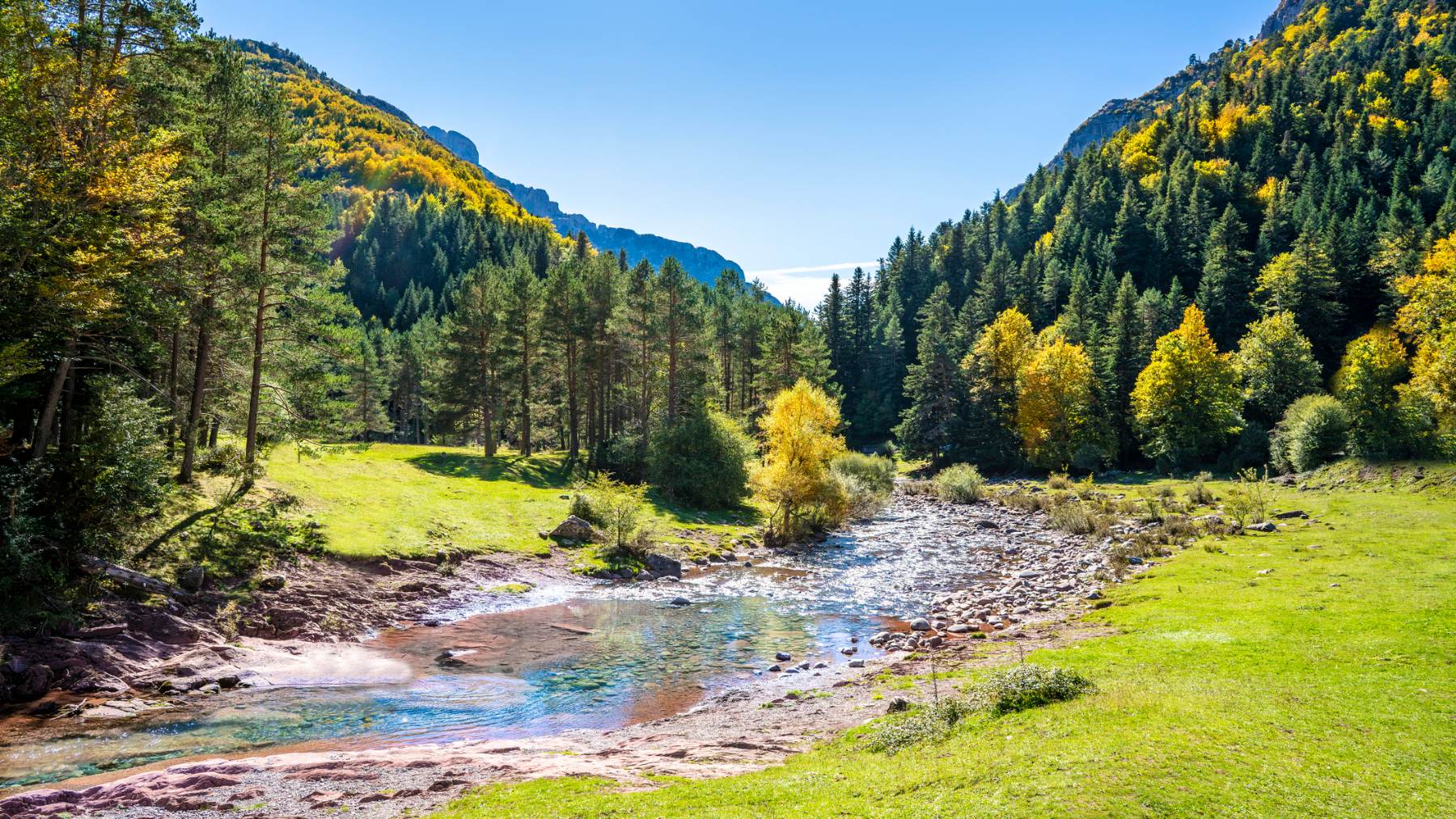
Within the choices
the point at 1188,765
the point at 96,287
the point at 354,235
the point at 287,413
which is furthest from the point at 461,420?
the point at 354,235

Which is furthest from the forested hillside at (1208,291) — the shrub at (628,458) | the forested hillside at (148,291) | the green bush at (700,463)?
the forested hillside at (148,291)

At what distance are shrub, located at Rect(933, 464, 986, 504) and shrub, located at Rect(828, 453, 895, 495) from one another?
7.46 meters

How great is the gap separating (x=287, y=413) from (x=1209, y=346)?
8023cm

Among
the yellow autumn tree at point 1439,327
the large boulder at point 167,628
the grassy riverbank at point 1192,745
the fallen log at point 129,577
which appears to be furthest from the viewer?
the yellow autumn tree at point 1439,327

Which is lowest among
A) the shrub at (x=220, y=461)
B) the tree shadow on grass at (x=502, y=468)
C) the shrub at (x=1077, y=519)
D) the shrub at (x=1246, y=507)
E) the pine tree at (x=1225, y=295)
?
the shrub at (x=1077, y=519)

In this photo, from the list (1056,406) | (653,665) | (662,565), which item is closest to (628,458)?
(662,565)

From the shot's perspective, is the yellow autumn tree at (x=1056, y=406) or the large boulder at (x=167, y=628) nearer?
the large boulder at (x=167, y=628)

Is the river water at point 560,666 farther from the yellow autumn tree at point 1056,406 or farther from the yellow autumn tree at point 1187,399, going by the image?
the yellow autumn tree at point 1187,399

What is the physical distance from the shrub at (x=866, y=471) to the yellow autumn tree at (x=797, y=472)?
939 centimetres

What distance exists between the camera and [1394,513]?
108 ft

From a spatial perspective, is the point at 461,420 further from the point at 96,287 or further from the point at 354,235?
the point at 354,235

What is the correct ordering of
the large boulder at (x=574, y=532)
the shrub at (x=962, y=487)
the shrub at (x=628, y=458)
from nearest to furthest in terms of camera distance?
the large boulder at (x=574, y=532) → the shrub at (x=628, y=458) → the shrub at (x=962, y=487)

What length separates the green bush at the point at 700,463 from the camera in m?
52.0

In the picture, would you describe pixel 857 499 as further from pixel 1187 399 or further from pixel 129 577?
pixel 129 577
